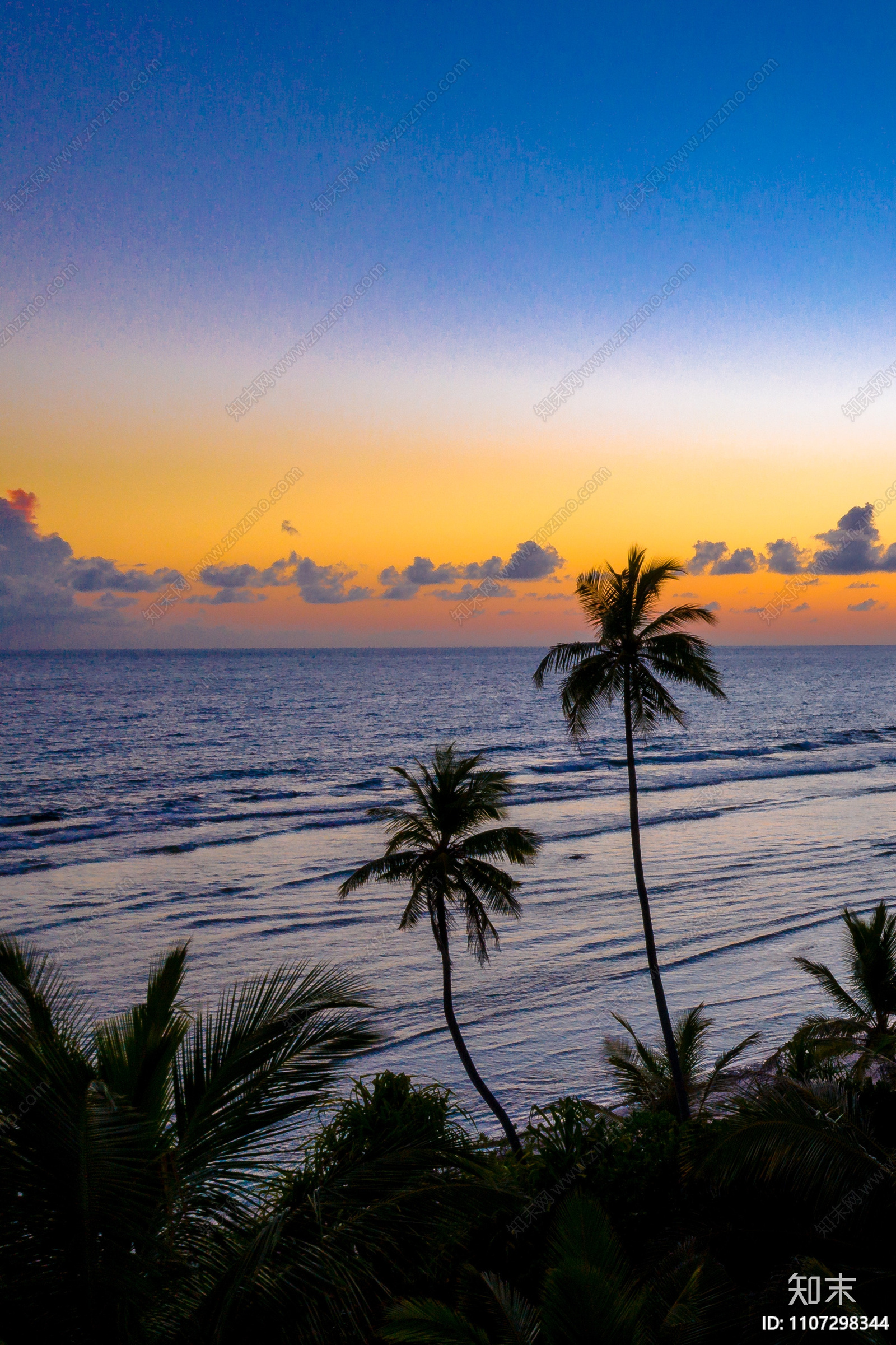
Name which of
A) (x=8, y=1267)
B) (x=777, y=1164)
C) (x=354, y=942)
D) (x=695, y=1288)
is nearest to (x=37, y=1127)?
(x=8, y=1267)

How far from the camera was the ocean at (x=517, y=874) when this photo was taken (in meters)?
26.5

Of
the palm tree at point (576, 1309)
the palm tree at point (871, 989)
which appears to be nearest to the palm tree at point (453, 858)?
the palm tree at point (871, 989)

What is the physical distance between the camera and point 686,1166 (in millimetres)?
11625

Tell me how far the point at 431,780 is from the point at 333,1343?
1465 cm

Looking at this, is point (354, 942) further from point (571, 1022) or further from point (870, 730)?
point (870, 730)

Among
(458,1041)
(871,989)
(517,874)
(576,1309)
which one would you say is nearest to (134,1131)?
(576,1309)

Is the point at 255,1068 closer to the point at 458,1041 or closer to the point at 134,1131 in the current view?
the point at 134,1131

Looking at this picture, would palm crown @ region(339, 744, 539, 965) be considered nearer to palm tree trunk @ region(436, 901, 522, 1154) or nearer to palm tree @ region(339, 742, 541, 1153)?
palm tree @ region(339, 742, 541, 1153)

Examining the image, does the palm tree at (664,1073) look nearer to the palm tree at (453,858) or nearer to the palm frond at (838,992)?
the palm frond at (838,992)

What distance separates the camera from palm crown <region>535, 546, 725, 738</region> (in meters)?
19.7

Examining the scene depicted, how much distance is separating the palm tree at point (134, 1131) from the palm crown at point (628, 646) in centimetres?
1355

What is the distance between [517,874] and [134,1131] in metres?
37.0

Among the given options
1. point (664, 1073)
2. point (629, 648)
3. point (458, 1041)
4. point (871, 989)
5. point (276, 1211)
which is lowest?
point (664, 1073)

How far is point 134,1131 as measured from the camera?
536 cm
